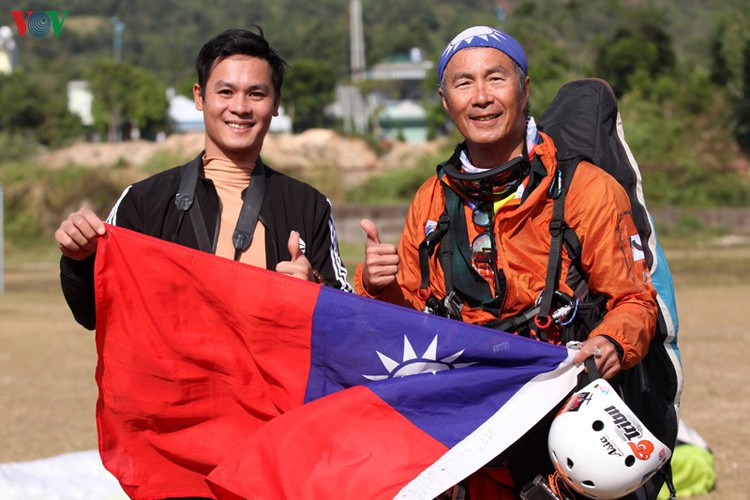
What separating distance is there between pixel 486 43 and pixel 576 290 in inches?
38.4

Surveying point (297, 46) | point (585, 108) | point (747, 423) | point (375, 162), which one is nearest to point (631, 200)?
point (585, 108)

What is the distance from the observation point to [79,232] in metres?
4.04

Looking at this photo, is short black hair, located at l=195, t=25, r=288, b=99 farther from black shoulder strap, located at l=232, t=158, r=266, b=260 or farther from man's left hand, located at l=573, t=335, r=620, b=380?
man's left hand, located at l=573, t=335, r=620, b=380

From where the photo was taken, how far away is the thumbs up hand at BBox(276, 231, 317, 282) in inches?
161

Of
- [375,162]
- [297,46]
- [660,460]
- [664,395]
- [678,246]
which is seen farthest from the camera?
[297,46]

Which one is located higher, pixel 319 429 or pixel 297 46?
pixel 319 429

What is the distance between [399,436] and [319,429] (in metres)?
0.29

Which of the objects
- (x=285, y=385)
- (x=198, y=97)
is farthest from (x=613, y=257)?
(x=198, y=97)

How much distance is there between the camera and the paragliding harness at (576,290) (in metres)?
3.96

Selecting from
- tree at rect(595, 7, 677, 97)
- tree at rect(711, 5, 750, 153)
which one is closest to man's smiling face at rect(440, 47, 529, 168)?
tree at rect(711, 5, 750, 153)

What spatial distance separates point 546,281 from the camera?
12.9 ft

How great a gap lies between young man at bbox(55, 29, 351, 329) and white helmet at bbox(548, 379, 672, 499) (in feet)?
3.63

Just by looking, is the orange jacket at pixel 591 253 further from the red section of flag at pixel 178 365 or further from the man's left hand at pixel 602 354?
the red section of flag at pixel 178 365

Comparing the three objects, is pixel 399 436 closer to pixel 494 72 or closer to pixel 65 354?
pixel 494 72
